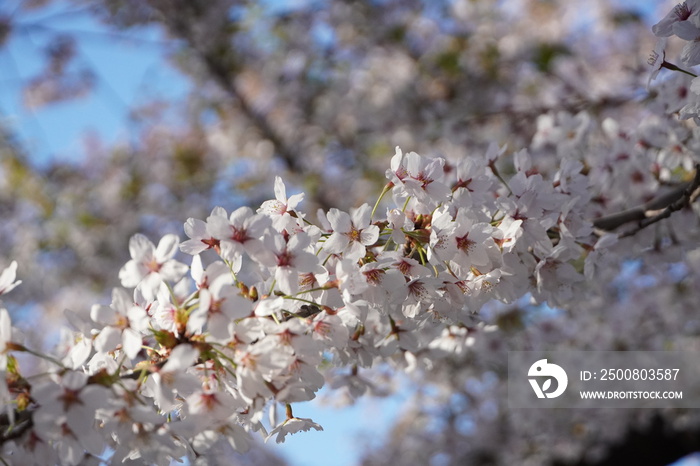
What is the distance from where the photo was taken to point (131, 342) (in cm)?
121

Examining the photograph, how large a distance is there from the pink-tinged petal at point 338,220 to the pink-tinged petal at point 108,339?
1.70 feet

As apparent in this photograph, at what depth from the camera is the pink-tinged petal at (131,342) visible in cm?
120

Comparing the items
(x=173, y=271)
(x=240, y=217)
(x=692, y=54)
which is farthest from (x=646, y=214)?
(x=173, y=271)

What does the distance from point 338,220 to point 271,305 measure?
10.2 inches

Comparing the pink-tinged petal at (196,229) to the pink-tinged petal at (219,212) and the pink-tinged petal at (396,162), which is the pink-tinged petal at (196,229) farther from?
the pink-tinged petal at (396,162)

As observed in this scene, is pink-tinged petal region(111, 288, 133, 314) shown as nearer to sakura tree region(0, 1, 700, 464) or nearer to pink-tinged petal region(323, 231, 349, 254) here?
sakura tree region(0, 1, 700, 464)

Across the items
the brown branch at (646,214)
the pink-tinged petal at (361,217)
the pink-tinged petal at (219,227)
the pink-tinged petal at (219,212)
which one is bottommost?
the pink-tinged petal at (219,227)

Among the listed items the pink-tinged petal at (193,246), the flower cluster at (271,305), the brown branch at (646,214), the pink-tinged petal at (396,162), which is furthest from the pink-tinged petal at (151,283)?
the brown branch at (646,214)

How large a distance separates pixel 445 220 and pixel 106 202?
239 inches

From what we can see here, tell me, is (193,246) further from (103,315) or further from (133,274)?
(103,315)

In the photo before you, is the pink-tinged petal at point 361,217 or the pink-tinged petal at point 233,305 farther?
the pink-tinged petal at point 361,217

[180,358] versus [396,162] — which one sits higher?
[396,162]

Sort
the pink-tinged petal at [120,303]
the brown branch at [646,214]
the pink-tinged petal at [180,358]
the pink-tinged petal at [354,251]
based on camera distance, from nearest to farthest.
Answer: the pink-tinged petal at [180,358], the pink-tinged petal at [120,303], the pink-tinged petal at [354,251], the brown branch at [646,214]

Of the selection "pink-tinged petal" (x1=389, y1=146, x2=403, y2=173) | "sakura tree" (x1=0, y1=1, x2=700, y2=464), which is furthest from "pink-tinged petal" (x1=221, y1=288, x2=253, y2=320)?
"pink-tinged petal" (x1=389, y1=146, x2=403, y2=173)
